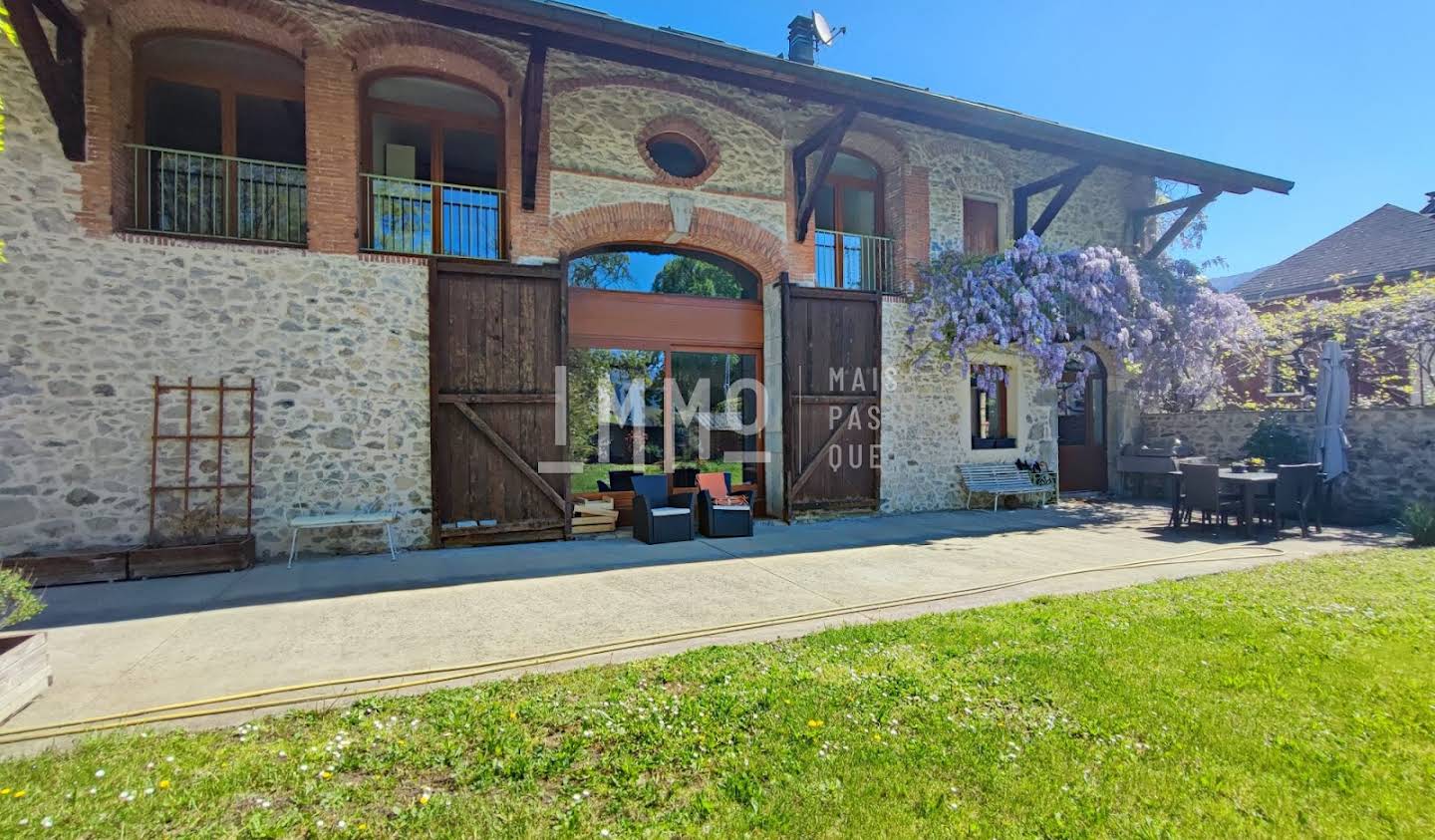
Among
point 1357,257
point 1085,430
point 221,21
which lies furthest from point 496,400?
point 1357,257

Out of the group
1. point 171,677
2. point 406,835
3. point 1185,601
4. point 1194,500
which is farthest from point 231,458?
point 1194,500

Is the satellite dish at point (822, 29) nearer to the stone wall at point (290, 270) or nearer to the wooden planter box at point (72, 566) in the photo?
the stone wall at point (290, 270)

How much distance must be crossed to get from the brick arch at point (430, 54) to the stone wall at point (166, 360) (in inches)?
87.7

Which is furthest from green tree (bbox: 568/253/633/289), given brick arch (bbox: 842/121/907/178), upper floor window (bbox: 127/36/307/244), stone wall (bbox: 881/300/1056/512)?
stone wall (bbox: 881/300/1056/512)

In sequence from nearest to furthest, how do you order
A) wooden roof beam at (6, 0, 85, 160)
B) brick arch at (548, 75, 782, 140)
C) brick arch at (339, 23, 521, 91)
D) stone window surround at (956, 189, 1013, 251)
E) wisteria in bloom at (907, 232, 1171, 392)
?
wooden roof beam at (6, 0, 85, 160) → brick arch at (339, 23, 521, 91) → brick arch at (548, 75, 782, 140) → wisteria in bloom at (907, 232, 1171, 392) → stone window surround at (956, 189, 1013, 251)

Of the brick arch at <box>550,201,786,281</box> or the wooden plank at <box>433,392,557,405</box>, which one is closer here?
the wooden plank at <box>433,392,557,405</box>

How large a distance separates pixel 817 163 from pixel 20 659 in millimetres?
9229

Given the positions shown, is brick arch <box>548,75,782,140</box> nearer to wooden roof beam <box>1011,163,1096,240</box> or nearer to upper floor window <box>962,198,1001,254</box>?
upper floor window <box>962,198,1001,254</box>

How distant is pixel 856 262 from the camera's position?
9562 millimetres

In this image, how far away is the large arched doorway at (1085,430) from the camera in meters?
11.2

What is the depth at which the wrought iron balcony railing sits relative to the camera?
21.6 ft

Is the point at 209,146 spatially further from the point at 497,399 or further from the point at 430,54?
the point at 497,399

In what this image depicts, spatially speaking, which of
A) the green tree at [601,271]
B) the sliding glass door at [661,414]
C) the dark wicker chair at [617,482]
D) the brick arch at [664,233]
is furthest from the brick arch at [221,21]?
the dark wicker chair at [617,482]

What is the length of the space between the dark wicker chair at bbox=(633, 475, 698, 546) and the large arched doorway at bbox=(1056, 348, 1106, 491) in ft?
24.2
